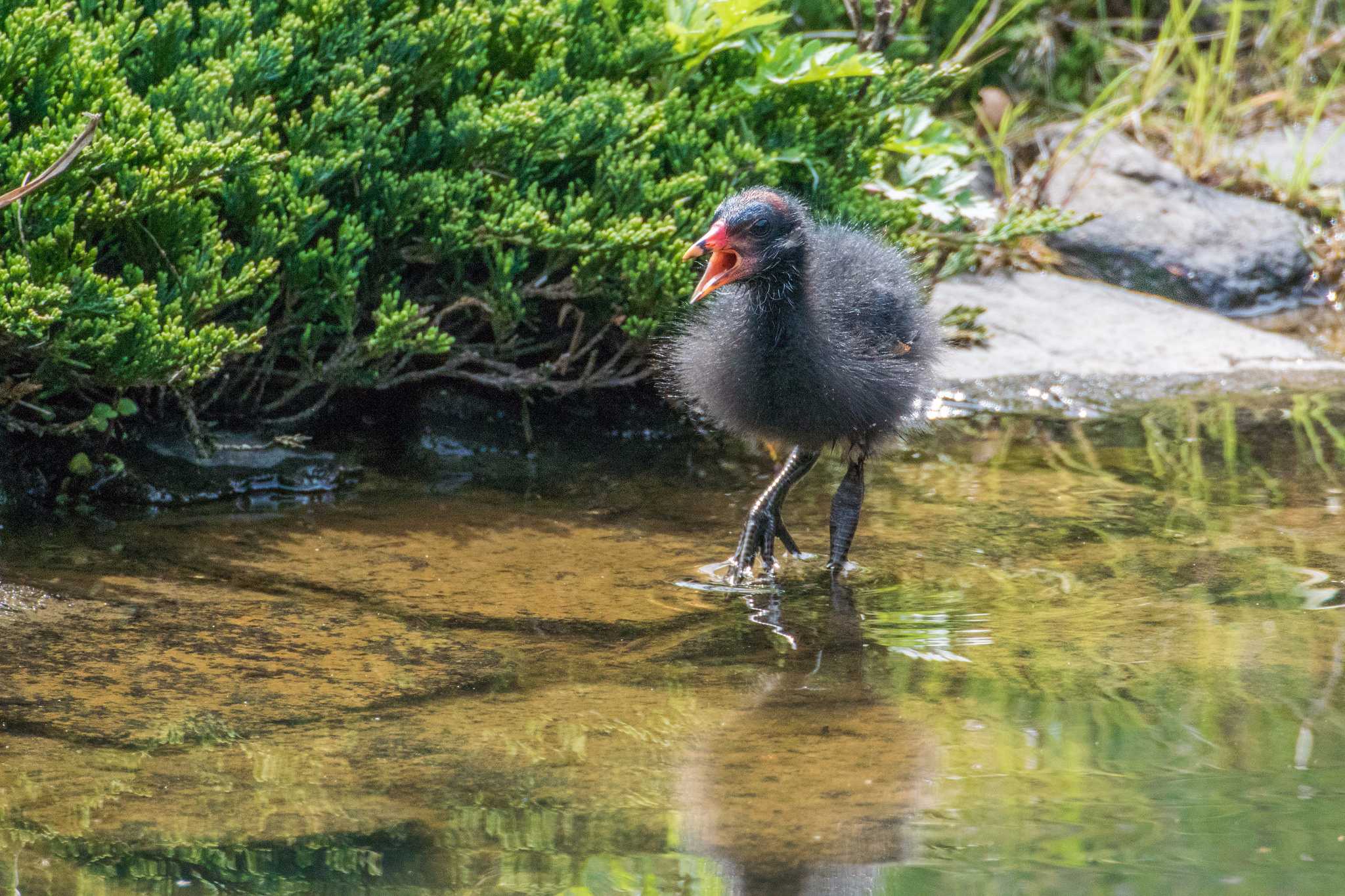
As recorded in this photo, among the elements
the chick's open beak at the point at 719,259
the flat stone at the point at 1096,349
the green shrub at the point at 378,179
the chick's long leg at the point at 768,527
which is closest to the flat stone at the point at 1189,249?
the flat stone at the point at 1096,349

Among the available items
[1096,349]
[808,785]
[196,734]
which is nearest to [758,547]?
[808,785]

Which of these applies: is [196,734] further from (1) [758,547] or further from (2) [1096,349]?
(2) [1096,349]

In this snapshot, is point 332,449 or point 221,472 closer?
point 221,472

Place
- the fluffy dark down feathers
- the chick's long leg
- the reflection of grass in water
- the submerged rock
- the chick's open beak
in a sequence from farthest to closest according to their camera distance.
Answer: the submerged rock < the chick's long leg < the fluffy dark down feathers < the chick's open beak < the reflection of grass in water

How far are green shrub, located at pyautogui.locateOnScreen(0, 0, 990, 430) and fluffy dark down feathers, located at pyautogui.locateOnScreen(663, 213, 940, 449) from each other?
2.20ft

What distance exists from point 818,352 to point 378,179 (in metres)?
1.77

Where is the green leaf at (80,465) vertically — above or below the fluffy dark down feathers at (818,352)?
below

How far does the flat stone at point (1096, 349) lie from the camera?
679 cm

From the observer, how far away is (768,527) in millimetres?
4527

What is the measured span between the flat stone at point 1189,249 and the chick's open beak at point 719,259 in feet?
15.7

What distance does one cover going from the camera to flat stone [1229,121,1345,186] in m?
9.12

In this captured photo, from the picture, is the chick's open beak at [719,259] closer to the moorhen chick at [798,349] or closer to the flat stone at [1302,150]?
the moorhen chick at [798,349]

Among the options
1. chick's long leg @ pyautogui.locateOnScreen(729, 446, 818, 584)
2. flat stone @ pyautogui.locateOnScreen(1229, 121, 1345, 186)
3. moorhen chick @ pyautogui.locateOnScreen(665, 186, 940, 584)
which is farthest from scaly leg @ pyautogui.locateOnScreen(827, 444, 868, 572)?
flat stone @ pyautogui.locateOnScreen(1229, 121, 1345, 186)

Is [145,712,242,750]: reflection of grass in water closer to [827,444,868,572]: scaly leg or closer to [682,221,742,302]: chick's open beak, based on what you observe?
[682,221,742,302]: chick's open beak
